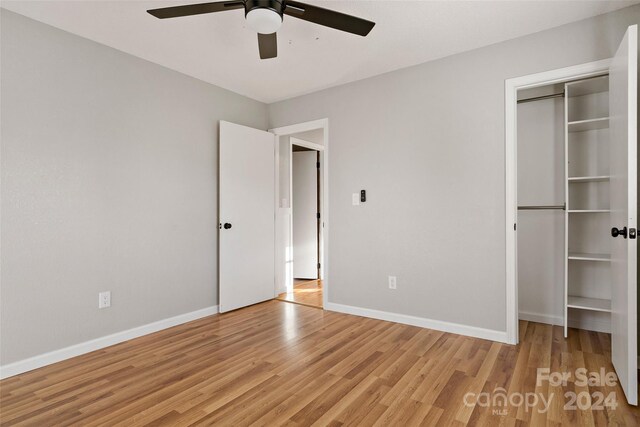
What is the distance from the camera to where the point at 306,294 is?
470 cm

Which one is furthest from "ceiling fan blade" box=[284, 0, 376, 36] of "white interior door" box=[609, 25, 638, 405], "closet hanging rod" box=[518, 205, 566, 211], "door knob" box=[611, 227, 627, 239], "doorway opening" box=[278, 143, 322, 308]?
"doorway opening" box=[278, 143, 322, 308]

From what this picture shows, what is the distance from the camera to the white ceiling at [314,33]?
7.79ft

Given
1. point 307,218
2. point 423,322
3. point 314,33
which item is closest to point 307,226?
point 307,218

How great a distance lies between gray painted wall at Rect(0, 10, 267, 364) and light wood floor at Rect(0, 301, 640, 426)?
0.35 metres

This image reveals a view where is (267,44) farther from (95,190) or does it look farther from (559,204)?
(559,204)

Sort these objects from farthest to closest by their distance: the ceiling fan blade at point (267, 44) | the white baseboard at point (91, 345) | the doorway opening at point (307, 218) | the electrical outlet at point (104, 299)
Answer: the doorway opening at point (307, 218), the electrical outlet at point (104, 299), the white baseboard at point (91, 345), the ceiling fan blade at point (267, 44)

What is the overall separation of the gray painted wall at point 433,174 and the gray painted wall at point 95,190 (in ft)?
4.99

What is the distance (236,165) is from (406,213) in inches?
77.9

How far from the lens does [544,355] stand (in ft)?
8.54

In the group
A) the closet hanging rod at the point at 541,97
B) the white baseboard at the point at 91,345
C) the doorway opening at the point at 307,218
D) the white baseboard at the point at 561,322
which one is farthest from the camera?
the doorway opening at the point at 307,218

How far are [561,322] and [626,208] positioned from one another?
72.5 inches

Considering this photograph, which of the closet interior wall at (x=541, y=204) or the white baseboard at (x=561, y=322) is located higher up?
the closet interior wall at (x=541, y=204)

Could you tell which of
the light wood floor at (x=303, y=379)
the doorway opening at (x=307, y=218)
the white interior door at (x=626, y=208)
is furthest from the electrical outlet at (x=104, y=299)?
the white interior door at (x=626, y=208)

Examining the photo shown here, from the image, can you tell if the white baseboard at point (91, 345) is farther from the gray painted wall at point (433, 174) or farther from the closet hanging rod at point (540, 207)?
the closet hanging rod at point (540, 207)
